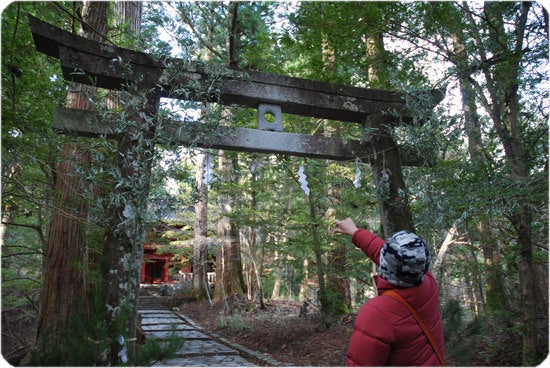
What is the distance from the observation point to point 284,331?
8133 millimetres

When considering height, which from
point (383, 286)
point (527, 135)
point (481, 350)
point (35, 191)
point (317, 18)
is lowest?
point (481, 350)

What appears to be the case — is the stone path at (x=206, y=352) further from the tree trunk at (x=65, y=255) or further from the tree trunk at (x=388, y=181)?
the tree trunk at (x=388, y=181)

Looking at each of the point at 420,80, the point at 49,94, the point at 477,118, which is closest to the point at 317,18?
the point at 420,80

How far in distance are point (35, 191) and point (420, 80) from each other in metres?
5.82

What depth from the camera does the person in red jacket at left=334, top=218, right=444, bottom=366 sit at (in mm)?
1497

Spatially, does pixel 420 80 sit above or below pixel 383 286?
above

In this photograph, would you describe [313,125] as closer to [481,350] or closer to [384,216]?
[384,216]

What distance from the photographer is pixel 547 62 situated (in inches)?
176

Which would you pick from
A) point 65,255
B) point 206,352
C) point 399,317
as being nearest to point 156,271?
point 206,352

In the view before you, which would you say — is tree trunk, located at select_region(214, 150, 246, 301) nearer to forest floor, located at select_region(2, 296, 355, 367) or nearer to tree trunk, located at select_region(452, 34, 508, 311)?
forest floor, located at select_region(2, 296, 355, 367)

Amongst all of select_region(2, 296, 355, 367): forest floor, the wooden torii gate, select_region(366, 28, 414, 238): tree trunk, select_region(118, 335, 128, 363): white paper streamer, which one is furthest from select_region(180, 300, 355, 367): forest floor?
select_region(118, 335, 128, 363): white paper streamer

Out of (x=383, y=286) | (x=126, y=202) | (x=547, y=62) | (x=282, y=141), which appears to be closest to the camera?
(x=383, y=286)

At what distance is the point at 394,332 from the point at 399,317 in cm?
7

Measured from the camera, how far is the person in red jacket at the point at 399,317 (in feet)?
4.91
